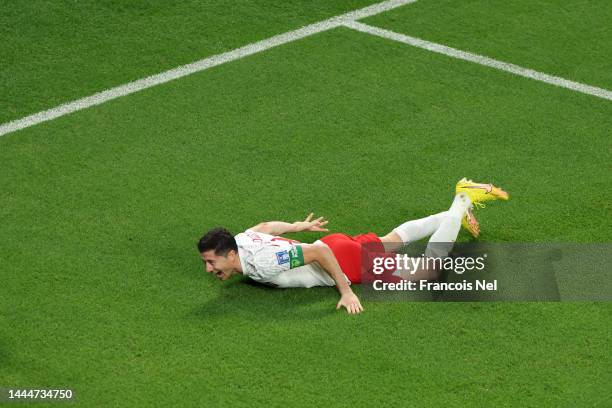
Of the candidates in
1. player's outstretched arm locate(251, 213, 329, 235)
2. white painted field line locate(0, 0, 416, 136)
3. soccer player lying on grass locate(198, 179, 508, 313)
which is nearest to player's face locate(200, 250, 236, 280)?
soccer player lying on grass locate(198, 179, 508, 313)

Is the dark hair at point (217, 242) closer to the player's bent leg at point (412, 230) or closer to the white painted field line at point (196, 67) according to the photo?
the player's bent leg at point (412, 230)

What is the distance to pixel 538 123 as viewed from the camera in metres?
10.3

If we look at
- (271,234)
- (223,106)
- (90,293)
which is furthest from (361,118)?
(90,293)

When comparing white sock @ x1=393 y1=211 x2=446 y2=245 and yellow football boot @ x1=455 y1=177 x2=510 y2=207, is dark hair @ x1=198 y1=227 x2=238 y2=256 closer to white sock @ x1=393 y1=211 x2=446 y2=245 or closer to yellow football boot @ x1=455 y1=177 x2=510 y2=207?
white sock @ x1=393 y1=211 x2=446 y2=245

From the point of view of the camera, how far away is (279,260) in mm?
8117

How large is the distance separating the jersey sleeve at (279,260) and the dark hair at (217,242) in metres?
0.20

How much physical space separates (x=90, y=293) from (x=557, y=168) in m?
3.78

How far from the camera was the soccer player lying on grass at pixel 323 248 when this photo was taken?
809 centimetres

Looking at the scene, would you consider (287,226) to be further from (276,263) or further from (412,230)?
(412,230)

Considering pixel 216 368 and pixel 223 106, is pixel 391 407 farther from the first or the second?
pixel 223 106

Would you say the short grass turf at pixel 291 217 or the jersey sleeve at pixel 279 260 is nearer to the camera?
the short grass turf at pixel 291 217

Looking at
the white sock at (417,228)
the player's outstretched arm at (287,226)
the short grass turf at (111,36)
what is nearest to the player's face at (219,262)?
the player's outstretched arm at (287,226)

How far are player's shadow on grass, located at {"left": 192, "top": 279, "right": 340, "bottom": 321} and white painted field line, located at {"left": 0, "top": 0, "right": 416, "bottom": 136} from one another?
295 centimetres

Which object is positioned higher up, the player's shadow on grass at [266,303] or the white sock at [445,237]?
the white sock at [445,237]
